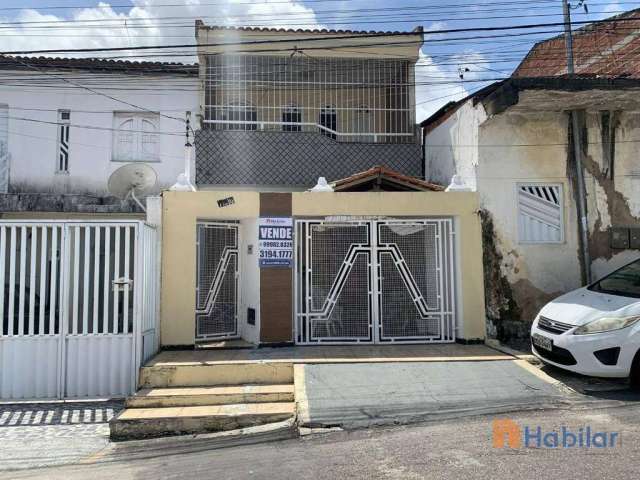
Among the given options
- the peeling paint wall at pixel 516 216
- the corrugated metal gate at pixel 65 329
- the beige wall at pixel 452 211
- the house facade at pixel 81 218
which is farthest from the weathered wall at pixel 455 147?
the corrugated metal gate at pixel 65 329

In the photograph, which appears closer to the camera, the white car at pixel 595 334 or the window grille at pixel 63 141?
the white car at pixel 595 334

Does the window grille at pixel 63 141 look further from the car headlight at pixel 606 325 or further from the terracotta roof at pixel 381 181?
the car headlight at pixel 606 325

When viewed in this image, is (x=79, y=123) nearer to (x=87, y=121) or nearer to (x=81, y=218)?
(x=87, y=121)

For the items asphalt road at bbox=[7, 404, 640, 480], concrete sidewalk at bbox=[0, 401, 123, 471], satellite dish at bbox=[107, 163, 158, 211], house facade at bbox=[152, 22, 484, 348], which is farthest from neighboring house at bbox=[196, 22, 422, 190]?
asphalt road at bbox=[7, 404, 640, 480]

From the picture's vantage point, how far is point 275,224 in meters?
8.33

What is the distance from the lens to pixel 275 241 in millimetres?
8297

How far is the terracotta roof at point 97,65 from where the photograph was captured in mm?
12336

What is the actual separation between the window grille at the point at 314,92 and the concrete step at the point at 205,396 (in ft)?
24.3

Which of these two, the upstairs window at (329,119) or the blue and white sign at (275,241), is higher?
the upstairs window at (329,119)

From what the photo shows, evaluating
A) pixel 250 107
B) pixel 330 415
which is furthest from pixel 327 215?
pixel 250 107

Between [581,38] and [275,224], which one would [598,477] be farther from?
[581,38]

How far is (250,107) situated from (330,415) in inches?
353

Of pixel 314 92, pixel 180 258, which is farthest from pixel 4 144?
pixel 314 92

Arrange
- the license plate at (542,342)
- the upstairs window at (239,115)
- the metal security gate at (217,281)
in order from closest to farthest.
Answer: the license plate at (542,342) < the metal security gate at (217,281) < the upstairs window at (239,115)
